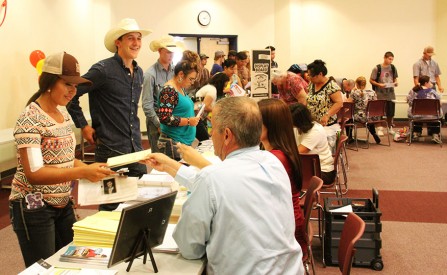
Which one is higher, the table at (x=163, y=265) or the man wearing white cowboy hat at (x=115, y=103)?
the man wearing white cowboy hat at (x=115, y=103)

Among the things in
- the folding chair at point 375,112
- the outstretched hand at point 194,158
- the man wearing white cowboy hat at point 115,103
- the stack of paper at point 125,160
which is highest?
the man wearing white cowboy hat at point 115,103

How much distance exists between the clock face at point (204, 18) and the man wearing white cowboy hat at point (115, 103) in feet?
27.0

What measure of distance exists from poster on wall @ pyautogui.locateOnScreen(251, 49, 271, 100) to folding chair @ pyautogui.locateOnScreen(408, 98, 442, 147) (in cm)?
393

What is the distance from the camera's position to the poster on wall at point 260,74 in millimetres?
5848

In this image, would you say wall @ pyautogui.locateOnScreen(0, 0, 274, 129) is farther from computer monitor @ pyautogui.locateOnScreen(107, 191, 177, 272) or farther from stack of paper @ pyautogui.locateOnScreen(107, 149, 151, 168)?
computer monitor @ pyautogui.locateOnScreen(107, 191, 177, 272)

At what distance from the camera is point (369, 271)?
3551 mm

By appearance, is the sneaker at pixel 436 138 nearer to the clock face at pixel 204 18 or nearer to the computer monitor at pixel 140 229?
the clock face at pixel 204 18

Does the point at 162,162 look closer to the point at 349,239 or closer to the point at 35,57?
the point at 349,239

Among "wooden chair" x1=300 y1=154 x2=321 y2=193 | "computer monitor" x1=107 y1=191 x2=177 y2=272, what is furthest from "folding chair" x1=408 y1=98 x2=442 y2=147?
"computer monitor" x1=107 y1=191 x2=177 y2=272

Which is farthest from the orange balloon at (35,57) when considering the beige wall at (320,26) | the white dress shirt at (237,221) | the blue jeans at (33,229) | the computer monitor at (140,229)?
the white dress shirt at (237,221)

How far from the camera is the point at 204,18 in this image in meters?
11.1

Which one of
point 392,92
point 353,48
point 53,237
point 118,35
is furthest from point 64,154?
point 353,48

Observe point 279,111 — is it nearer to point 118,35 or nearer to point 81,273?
point 118,35

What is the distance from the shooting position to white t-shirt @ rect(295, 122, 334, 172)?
4.24 metres
